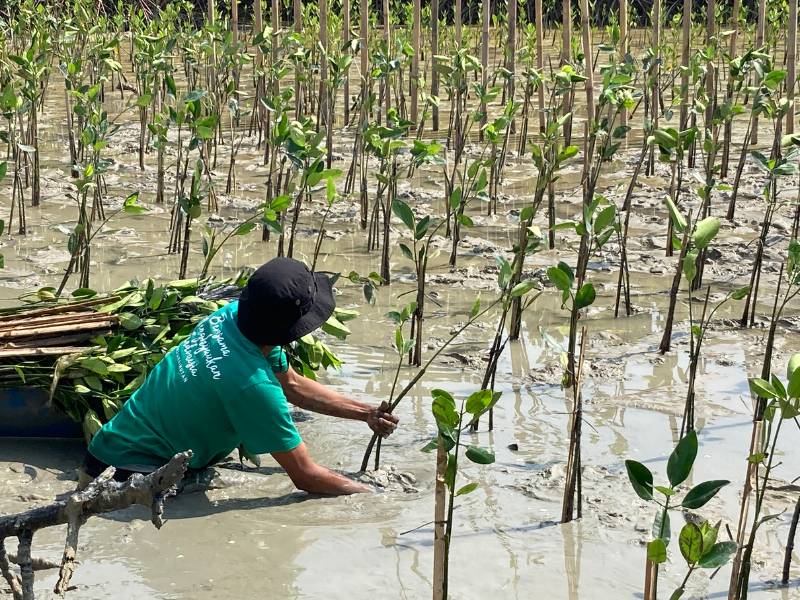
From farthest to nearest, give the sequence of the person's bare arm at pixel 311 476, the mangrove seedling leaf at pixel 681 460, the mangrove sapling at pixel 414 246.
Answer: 1. the mangrove sapling at pixel 414 246
2. the person's bare arm at pixel 311 476
3. the mangrove seedling leaf at pixel 681 460

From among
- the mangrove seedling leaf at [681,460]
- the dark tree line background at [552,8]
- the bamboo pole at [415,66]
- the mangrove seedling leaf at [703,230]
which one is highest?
the dark tree line background at [552,8]

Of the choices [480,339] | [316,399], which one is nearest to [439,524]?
[316,399]

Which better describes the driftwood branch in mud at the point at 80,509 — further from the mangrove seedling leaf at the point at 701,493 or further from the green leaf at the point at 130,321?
the green leaf at the point at 130,321

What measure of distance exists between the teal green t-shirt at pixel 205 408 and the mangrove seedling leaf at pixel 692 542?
57.2 inches

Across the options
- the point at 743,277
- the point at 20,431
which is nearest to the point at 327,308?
the point at 20,431

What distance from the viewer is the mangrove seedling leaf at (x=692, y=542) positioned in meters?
2.54

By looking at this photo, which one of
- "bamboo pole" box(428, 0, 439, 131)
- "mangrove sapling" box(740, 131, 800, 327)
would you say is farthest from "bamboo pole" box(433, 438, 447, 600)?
"bamboo pole" box(428, 0, 439, 131)

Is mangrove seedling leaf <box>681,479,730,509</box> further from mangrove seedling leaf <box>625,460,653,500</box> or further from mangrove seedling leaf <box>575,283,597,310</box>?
mangrove seedling leaf <box>575,283,597,310</box>

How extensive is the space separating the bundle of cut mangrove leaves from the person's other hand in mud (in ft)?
0.89

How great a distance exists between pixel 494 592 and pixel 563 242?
4.06 metres

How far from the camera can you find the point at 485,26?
10312 mm

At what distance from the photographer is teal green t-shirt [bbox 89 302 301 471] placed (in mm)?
3604

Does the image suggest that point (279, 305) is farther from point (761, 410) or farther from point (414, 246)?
point (761, 410)

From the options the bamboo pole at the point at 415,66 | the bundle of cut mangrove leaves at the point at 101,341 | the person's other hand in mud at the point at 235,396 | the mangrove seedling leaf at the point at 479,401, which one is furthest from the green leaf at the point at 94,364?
the bamboo pole at the point at 415,66
